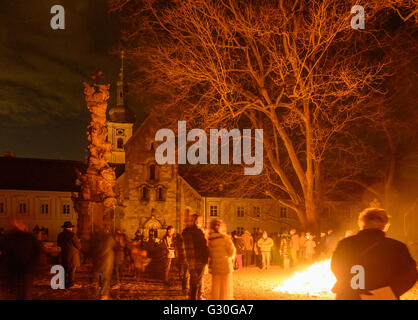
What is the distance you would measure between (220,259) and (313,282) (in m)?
4.76

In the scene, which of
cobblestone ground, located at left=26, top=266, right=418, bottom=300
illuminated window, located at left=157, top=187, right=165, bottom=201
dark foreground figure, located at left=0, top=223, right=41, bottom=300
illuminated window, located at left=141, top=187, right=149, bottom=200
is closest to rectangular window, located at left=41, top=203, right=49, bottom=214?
illuminated window, located at left=141, top=187, right=149, bottom=200

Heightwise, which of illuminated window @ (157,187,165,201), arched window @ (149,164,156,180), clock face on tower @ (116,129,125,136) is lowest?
illuminated window @ (157,187,165,201)

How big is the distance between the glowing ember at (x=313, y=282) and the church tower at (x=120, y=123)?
61462 mm

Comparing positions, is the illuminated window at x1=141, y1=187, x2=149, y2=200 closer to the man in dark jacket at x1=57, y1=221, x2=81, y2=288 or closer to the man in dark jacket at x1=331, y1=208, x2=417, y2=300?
the man in dark jacket at x1=57, y1=221, x2=81, y2=288

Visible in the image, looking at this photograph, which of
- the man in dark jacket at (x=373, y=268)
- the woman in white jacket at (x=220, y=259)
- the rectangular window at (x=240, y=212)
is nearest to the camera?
the man in dark jacket at (x=373, y=268)

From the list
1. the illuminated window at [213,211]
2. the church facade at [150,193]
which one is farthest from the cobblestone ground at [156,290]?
the illuminated window at [213,211]

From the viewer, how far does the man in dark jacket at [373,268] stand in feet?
14.6

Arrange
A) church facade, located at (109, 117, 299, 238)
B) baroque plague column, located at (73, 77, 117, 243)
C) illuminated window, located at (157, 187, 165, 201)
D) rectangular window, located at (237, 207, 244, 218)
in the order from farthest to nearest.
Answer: rectangular window, located at (237, 207, 244, 218) → illuminated window, located at (157, 187, 165, 201) → church facade, located at (109, 117, 299, 238) → baroque plague column, located at (73, 77, 117, 243)

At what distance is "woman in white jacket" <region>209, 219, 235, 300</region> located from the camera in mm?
7863

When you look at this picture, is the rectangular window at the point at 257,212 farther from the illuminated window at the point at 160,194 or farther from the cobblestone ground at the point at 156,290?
the cobblestone ground at the point at 156,290

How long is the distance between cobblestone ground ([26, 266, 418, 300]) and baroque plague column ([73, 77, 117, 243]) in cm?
178

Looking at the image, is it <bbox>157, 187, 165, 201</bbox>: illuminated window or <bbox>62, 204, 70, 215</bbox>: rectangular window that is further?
<bbox>62, 204, 70, 215</bbox>: rectangular window

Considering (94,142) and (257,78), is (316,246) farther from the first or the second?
(94,142)

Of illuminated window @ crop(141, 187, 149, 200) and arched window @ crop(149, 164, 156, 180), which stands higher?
arched window @ crop(149, 164, 156, 180)
